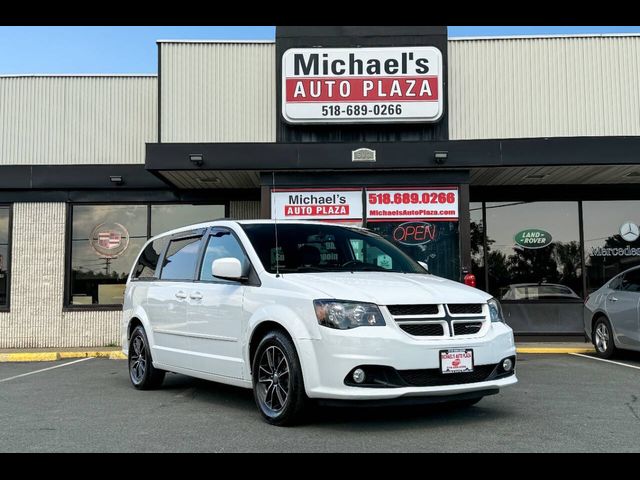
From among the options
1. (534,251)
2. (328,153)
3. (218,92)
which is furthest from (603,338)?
(218,92)

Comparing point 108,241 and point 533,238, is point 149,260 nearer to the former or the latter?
point 108,241

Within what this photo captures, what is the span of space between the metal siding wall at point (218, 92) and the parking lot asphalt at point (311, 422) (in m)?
5.82

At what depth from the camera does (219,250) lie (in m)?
6.84

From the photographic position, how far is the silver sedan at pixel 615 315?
9.94 m

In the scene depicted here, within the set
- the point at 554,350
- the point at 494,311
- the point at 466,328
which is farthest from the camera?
the point at 554,350

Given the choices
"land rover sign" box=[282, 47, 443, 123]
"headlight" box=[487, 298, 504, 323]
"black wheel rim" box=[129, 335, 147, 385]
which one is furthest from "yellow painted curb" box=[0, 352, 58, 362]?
"headlight" box=[487, 298, 504, 323]

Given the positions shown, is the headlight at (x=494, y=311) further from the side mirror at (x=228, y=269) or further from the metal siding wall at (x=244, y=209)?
the metal siding wall at (x=244, y=209)

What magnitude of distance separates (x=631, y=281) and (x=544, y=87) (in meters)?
4.29

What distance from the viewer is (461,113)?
12.9 m

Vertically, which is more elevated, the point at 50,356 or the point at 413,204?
the point at 413,204

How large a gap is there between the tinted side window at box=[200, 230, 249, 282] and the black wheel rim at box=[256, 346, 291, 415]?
112 centimetres
